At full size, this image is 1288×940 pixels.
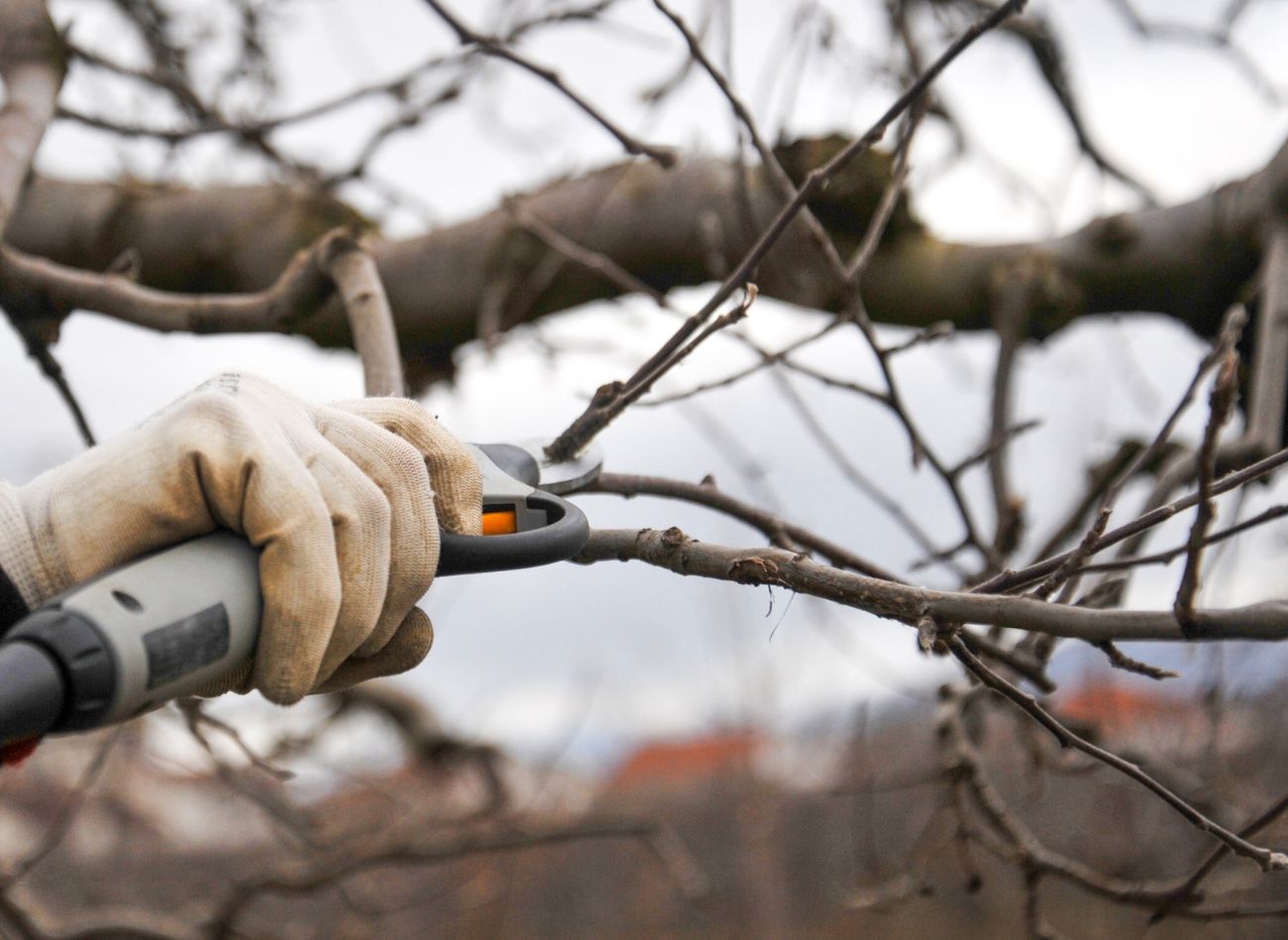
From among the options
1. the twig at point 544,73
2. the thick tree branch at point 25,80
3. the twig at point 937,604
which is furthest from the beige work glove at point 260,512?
the thick tree branch at point 25,80

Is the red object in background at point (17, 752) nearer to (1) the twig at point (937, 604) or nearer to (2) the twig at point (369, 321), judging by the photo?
(1) the twig at point (937, 604)

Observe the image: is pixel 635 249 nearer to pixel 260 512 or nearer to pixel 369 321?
pixel 369 321

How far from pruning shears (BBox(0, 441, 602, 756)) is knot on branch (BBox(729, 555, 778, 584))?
20 centimetres

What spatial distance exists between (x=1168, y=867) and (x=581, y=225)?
4712 mm

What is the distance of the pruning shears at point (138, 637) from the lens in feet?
2.52

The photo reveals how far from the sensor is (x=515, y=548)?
1076mm

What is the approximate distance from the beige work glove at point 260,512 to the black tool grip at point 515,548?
72 millimetres

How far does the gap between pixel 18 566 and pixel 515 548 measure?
0.45 m

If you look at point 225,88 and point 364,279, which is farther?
point 225,88

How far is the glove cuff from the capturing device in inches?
36.5

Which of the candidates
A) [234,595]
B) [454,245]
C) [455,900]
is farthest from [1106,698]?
[234,595]

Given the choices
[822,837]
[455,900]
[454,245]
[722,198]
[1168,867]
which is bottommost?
[822,837]

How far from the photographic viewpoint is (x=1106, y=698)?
4.35m

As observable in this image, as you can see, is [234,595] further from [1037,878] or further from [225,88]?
[225,88]
